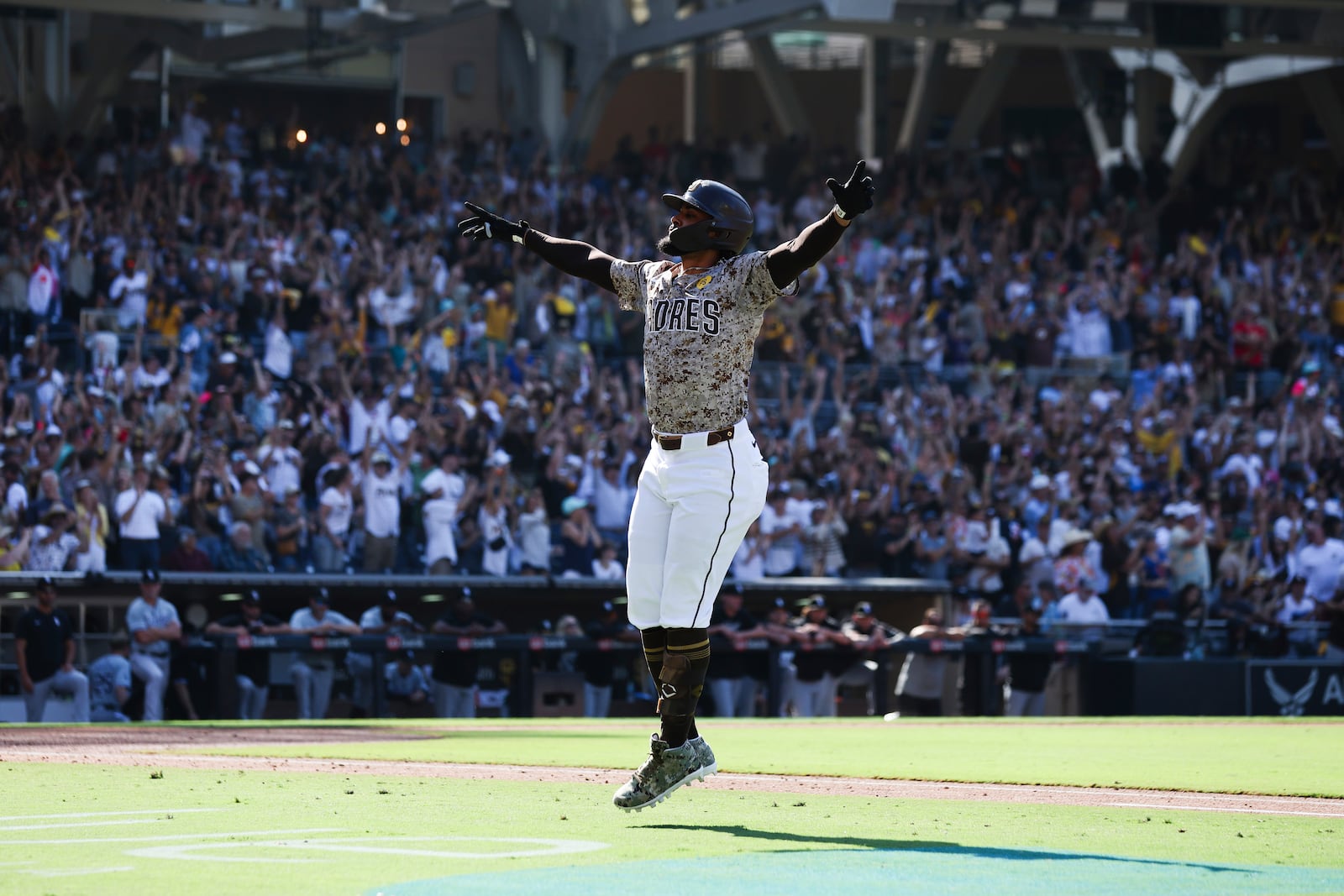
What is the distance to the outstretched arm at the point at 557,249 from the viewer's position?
25.3ft

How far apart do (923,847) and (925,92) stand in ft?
112

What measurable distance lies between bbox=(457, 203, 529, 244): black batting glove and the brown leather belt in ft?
3.78

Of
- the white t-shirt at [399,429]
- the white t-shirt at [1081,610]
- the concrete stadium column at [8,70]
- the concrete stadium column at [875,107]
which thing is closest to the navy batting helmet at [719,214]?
the white t-shirt at [399,429]

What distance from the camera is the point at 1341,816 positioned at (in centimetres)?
704

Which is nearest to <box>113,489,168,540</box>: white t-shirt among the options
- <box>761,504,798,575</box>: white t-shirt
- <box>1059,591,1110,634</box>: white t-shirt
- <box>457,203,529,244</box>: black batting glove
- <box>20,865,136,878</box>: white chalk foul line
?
<box>761,504,798,575</box>: white t-shirt

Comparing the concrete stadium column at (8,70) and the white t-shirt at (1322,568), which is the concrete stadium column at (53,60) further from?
the white t-shirt at (1322,568)

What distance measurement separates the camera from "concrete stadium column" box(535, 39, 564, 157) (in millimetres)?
32312

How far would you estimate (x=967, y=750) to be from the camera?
1136 cm

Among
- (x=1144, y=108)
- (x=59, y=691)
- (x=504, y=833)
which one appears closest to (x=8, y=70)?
(x=59, y=691)

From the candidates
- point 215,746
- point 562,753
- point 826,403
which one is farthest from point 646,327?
point 826,403

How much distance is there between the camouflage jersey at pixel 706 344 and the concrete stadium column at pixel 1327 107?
114 feet

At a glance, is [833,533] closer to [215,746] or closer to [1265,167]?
[215,746]

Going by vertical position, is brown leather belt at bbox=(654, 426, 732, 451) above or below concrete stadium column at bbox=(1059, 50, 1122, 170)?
below

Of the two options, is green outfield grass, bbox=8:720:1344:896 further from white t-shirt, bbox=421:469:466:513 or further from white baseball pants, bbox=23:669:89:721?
white t-shirt, bbox=421:469:466:513
